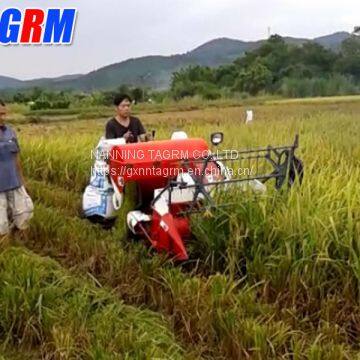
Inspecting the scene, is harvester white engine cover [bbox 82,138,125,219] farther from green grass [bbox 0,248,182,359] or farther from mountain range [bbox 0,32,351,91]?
mountain range [bbox 0,32,351,91]

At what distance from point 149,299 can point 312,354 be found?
130 cm

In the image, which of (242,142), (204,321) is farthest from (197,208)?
(242,142)

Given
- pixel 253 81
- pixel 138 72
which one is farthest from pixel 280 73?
pixel 138 72

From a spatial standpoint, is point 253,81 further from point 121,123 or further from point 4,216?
point 4,216

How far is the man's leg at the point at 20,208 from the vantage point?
5.04 meters

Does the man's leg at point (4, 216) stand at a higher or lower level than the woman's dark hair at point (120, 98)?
lower

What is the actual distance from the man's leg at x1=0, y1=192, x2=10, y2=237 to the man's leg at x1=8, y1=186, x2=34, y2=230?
0.07 m

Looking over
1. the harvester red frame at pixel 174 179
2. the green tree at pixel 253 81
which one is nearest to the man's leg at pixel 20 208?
the harvester red frame at pixel 174 179

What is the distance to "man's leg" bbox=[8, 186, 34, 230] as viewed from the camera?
199 inches

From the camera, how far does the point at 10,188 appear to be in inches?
194

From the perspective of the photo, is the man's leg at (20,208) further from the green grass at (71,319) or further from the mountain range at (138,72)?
the mountain range at (138,72)

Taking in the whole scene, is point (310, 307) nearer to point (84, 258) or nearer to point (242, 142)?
point (84, 258)

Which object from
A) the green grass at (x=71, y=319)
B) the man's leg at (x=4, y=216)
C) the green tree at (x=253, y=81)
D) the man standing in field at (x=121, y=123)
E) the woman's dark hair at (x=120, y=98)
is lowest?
the green grass at (x=71, y=319)

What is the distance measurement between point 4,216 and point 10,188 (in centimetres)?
25
